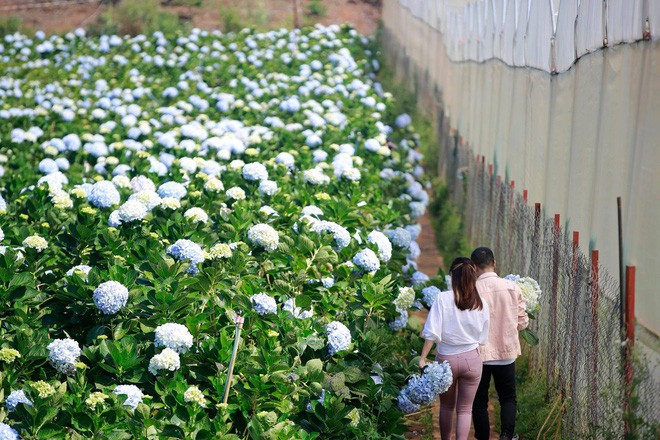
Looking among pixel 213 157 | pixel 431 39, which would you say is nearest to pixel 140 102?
pixel 431 39

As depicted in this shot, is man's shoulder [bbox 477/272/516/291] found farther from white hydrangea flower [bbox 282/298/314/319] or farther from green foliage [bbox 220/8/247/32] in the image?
green foliage [bbox 220/8/247/32]

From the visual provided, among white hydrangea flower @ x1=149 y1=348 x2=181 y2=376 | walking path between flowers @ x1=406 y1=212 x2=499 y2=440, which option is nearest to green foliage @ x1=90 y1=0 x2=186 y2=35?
walking path between flowers @ x1=406 y1=212 x2=499 y2=440

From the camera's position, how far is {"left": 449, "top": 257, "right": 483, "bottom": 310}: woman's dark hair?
582 cm

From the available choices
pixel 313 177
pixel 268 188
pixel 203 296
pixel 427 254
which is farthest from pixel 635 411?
pixel 427 254

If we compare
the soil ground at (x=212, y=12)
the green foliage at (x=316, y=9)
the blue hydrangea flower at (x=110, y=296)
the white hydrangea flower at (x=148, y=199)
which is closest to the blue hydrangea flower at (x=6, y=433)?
the blue hydrangea flower at (x=110, y=296)

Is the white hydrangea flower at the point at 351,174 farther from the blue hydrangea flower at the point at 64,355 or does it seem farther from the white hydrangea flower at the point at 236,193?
the blue hydrangea flower at the point at 64,355

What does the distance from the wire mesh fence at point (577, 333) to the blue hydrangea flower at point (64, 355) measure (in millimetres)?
2480

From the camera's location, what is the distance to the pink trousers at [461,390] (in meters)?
5.88

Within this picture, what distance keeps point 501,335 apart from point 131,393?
2.14 meters

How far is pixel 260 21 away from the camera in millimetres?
32875

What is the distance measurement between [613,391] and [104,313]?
2509 mm

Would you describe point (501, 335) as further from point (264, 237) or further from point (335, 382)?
point (264, 237)

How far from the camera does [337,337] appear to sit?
5.86 m

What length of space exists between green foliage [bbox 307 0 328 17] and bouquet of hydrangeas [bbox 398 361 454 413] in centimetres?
2970
